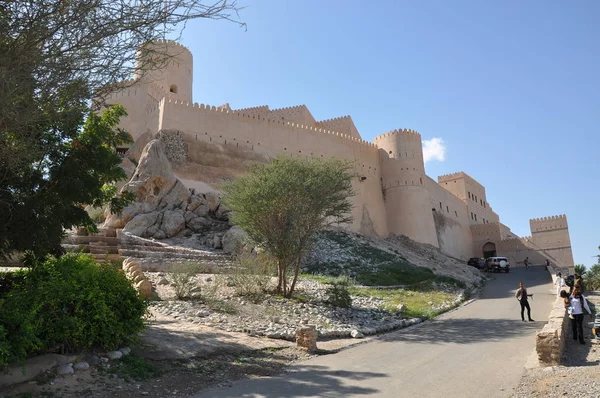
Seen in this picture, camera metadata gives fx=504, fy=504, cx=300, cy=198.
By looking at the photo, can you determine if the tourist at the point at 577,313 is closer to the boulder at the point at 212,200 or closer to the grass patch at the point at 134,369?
the grass patch at the point at 134,369

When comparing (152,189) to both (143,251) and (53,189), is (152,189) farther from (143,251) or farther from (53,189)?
(53,189)

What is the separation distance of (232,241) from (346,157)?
44.0 ft

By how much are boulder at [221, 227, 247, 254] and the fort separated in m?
4.63

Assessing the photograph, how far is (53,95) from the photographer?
554cm

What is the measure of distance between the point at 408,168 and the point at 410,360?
25.8 metres

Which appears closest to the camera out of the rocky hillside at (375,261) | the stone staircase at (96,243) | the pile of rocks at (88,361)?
the pile of rocks at (88,361)

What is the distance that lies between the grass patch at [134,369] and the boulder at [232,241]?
38.4ft

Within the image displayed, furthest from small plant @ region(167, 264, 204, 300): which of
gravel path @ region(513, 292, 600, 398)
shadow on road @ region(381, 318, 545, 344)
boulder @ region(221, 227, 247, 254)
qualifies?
gravel path @ region(513, 292, 600, 398)

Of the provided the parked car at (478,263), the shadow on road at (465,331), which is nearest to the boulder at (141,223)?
the shadow on road at (465,331)

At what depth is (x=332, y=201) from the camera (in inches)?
556

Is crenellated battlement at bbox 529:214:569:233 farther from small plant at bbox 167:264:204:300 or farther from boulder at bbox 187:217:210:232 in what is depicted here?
small plant at bbox 167:264:204:300

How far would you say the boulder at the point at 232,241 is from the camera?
18.1 m

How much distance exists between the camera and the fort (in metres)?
24.4

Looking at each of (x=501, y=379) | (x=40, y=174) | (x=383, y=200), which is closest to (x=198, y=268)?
(x=40, y=174)
